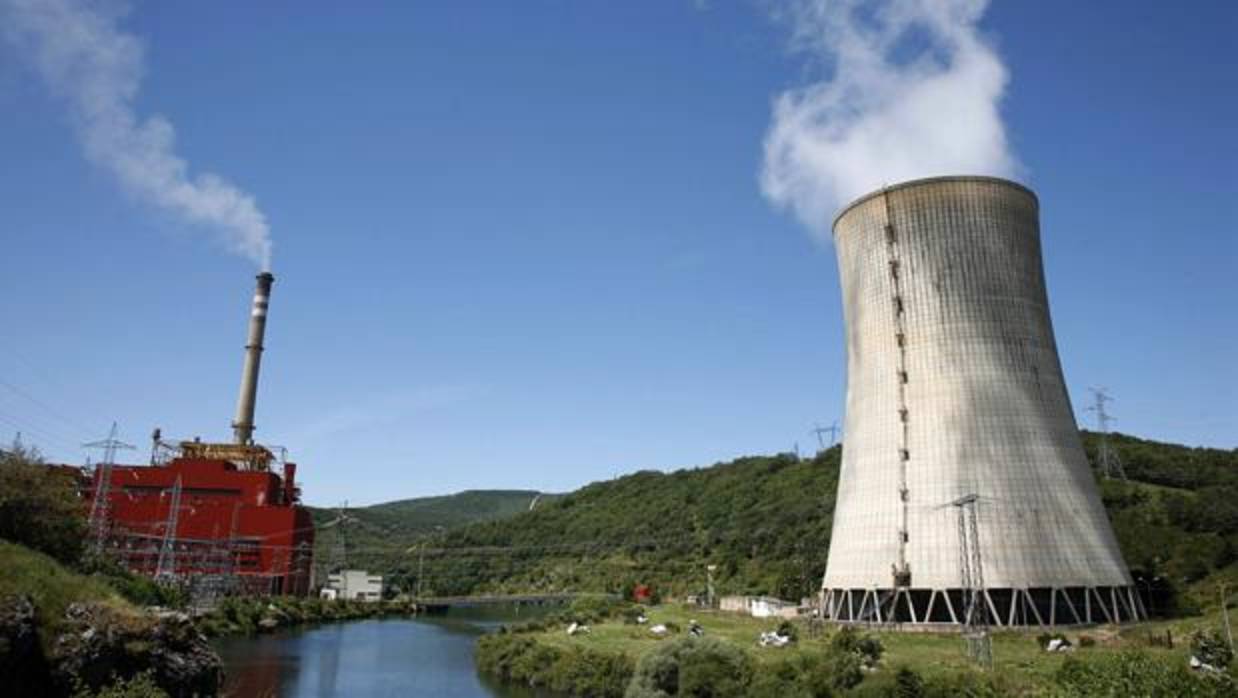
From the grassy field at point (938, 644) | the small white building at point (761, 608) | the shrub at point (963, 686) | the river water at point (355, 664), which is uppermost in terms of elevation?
the small white building at point (761, 608)

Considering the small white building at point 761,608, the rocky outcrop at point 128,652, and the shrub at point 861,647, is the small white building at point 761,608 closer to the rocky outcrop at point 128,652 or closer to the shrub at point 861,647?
the shrub at point 861,647

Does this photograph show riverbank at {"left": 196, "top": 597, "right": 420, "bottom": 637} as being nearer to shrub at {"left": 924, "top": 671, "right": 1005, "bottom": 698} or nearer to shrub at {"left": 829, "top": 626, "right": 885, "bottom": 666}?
shrub at {"left": 829, "top": 626, "right": 885, "bottom": 666}

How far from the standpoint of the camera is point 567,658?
3162 centimetres

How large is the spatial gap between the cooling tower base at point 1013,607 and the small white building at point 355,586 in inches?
2239

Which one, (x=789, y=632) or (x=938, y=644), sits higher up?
(x=789, y=632)

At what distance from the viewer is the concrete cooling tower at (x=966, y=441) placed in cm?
3080

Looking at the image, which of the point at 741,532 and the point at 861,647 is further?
the point at 741,532

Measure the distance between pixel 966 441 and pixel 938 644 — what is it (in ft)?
23.8

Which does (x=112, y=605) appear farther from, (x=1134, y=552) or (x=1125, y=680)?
(x=1134, y=552)

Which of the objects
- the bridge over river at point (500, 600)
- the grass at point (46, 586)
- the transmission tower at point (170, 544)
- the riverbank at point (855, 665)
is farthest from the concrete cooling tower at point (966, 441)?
the bridge over river at point (500, 600)

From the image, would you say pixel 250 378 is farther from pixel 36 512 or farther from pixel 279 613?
pixel 36 512

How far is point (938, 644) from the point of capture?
28.1 metres

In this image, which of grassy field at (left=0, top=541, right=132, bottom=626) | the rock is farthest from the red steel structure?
the rock

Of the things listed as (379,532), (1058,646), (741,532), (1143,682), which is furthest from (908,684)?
(379,532)
